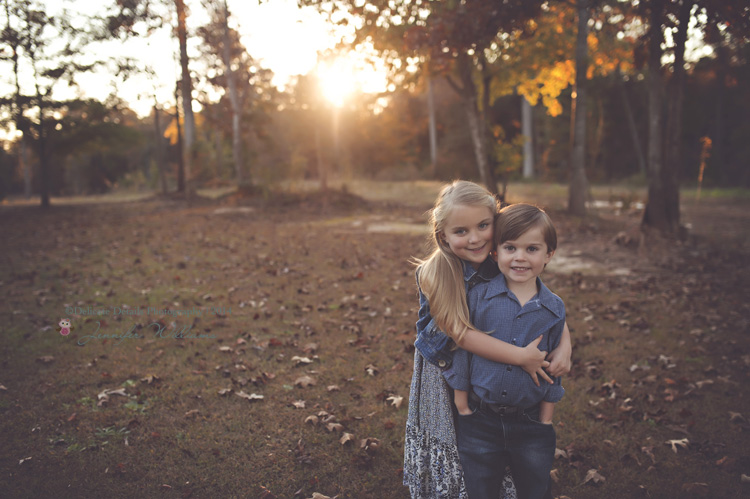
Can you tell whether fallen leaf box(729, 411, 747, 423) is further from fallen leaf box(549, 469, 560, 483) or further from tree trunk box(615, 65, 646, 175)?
tree trunk box(615, 65, 646, 175)

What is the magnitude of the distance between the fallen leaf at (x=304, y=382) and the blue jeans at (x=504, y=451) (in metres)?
2.68

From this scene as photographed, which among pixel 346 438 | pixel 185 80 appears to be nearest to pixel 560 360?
pixel 346 438

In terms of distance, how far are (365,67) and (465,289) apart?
10.1m

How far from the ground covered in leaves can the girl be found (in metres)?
1.11

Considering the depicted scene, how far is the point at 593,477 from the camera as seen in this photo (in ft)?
11.3

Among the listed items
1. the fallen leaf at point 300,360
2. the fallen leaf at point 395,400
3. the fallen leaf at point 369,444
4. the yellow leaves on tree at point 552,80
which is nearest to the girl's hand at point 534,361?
the fallen leaf at point 369,444

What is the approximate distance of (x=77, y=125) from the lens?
2084 centimetres

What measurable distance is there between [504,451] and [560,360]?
0.50m

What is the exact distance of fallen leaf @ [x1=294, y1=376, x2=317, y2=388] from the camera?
15.6ft

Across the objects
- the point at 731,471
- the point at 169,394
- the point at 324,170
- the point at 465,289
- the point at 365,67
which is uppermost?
the point at 365,67

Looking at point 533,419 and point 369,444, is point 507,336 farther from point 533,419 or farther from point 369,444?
point 369,444

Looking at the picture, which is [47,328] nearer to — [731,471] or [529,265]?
[529,265]

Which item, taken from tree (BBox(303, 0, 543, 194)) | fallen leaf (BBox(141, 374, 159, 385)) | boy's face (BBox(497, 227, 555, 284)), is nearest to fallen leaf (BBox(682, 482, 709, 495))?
boy's face (BBox(497, 227, 555, 284))

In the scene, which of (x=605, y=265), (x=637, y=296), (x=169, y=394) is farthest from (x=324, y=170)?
(x=169, y=394)
